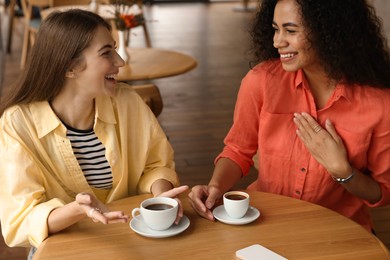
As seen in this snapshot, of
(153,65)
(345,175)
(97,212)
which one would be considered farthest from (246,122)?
(153,65)

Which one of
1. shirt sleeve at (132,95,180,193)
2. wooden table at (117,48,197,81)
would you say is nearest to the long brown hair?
shirt sleeve at (132,95,180,193)

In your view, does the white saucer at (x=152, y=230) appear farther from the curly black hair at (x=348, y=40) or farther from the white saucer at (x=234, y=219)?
the curly black hair at (x=348, y=40)

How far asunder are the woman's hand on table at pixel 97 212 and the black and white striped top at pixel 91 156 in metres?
0.37

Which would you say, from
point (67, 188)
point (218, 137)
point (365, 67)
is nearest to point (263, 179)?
point (365, 67)

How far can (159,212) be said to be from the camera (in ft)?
5.09

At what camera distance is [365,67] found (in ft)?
6.33

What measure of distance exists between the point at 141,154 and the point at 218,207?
396mm

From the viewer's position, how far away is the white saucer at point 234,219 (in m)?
1.64

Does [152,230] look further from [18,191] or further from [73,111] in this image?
[73,111]

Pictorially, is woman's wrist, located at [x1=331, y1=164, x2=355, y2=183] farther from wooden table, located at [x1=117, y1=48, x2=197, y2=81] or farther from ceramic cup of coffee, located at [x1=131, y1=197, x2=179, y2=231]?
wooden table, located at [x1=117, y1=48, x2=197, y2=81]

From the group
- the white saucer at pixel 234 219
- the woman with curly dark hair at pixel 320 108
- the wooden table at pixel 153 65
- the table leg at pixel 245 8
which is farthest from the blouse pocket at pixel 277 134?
the table leg at pixel 245 8

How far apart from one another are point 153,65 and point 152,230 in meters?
2.35

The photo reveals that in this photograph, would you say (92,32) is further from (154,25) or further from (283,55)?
Answer: (154,25)

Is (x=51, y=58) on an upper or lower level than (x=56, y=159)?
upper
